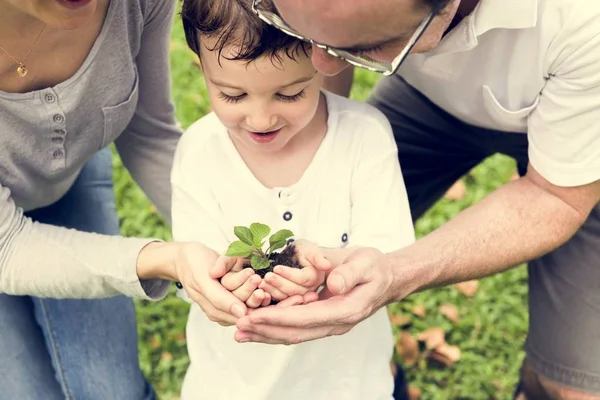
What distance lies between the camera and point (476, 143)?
3113 millimetres

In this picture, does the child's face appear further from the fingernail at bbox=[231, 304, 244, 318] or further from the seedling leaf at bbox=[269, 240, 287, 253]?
the fingernail at bbox=[231, 304, 244, 318]

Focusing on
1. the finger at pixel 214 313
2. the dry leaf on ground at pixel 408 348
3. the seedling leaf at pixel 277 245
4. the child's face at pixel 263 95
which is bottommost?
the dry leaf on ground at pixel 408 348

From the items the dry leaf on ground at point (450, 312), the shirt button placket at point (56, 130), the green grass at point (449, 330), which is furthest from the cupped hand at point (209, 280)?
the dry leaf on ground at point (450, 312)

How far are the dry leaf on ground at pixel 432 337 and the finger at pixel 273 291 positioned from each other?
5.68ft

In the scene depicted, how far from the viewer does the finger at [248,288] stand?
2193 mm

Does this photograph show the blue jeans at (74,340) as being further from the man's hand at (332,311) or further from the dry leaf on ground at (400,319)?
the dry leaf on ground at (400,319)

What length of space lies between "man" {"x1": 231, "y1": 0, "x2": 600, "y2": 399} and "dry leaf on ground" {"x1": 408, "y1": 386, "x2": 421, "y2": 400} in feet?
1.51

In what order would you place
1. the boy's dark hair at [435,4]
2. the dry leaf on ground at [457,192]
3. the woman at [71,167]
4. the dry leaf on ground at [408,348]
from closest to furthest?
1. the boy's dark hair at [435,4]
2. the woman at [71,167]
3. the dry leaf on ground at [408,348]
4. the dry leaf on ground at [457,192]

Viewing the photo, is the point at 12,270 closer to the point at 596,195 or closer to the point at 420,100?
the point at 420,100

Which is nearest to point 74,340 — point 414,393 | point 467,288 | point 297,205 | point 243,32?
point 297,205

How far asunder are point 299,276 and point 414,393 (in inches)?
65.9

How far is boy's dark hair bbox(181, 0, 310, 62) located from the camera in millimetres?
2211

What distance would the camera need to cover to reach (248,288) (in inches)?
86.4

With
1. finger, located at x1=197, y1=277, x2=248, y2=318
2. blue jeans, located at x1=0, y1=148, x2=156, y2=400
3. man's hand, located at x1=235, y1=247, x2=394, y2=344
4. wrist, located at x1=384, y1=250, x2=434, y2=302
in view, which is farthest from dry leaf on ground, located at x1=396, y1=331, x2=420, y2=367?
finger, located at x1=197, y1=277, x2=248, y2=318
